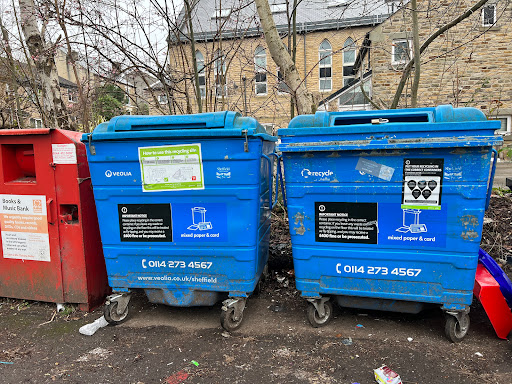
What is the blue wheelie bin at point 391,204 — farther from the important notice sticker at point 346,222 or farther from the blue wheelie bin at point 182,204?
the blue wheelie bin at point 182,204

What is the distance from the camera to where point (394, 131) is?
2242 millimetres

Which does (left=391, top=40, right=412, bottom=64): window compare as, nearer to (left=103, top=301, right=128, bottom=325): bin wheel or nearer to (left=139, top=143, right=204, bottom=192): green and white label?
(left=139, top=143, right=204, bottom=192): green and white label

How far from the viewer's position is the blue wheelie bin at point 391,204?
7.25 ft

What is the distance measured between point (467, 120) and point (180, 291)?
227 centimetres

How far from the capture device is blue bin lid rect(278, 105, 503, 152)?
2139mm

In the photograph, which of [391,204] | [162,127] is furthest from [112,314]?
[391,204]

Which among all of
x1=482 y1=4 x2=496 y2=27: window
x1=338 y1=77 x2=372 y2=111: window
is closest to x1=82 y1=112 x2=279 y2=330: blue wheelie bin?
x1=482 y1=4 x2=496 y2=27: window

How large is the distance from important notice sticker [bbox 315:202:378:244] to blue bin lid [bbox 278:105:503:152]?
40 centimetres

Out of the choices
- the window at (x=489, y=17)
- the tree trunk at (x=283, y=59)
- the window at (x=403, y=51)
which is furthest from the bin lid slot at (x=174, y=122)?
the window at (x=489, y=17)

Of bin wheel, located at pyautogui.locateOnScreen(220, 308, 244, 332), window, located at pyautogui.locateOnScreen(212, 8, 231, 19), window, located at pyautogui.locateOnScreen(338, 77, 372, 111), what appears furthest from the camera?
window, located at pyautogui.locateOnScreen(338, 77, 372, 111)

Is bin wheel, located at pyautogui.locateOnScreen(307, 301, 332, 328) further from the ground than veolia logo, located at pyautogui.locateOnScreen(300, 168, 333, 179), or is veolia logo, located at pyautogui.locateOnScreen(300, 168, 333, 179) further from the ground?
veolia logo, located at pyautogui.locateOnScreen(300, 168, 333, 179)

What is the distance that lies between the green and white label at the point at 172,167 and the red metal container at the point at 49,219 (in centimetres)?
72

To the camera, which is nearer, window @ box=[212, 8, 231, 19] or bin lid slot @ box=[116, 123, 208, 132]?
bin lid slot @ box=[116, 123, 208, 132]

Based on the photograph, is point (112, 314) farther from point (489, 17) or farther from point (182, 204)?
point (489, 17)
